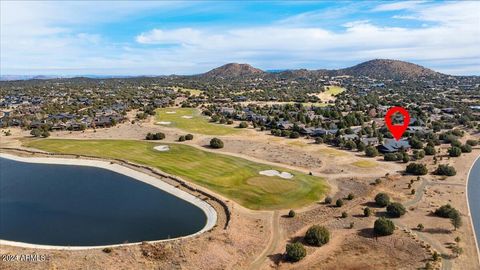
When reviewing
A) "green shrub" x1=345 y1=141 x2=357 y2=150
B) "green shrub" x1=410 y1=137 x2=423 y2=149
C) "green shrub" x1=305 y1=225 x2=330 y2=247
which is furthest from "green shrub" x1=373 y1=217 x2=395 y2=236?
"green shrub" x1=410 y1=137 x2=423 y2=149

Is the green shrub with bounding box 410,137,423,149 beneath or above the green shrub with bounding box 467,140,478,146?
above

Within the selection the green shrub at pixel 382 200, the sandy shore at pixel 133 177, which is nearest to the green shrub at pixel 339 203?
the green shrub at pixel 382 200

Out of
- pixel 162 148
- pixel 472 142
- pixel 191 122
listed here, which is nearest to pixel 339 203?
pixel 162 148

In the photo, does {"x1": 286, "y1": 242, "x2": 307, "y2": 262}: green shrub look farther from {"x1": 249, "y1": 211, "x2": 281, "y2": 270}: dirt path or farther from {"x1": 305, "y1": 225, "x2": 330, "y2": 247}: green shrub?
{"x1": 305, "y1": 225, "x2": 330, "y2": 247}: green shrub

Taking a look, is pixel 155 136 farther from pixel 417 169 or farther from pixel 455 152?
pixel 455 152

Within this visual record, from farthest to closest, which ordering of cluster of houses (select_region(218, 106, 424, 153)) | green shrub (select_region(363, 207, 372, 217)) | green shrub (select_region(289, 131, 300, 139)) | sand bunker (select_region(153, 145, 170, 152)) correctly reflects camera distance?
1. green shrub (select_region(289, 131, 300, 139))
2. sand bunker (select_region(153, 145, 170, 152))
3. cluster of houses (select_region(218, 106, 424, 153))
4. green shrub (select_region(363, 207, 372, 217))

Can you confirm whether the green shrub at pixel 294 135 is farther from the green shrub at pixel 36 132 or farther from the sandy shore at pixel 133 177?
the green shrub at pixel 36 132

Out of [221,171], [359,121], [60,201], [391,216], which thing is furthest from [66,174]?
[359,121]
